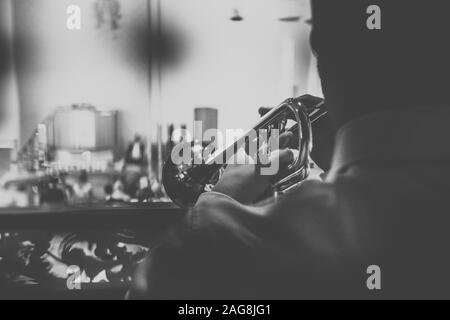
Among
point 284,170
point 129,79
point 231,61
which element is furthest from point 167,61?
point 284,170

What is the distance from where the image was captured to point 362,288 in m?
0.45

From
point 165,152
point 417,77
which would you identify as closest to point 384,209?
point 417,77

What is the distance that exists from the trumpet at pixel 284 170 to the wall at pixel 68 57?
277 centimetres

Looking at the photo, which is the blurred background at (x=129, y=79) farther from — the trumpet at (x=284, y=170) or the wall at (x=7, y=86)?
the trumpet at (x=284, y=170)

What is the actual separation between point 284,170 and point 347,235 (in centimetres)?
33

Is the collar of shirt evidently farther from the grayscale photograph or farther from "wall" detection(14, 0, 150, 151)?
Answer: "wall" detection(14, 0, 150, 151)

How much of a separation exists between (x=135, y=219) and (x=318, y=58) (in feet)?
3.27

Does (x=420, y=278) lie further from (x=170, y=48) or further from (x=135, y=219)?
(x=170, y=48)

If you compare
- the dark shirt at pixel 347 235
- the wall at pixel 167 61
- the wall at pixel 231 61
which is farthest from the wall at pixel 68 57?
the dark shirt at pixel 347 235

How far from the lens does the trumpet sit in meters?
0.78

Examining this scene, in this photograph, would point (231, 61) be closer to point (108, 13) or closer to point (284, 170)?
point (108, 13)
